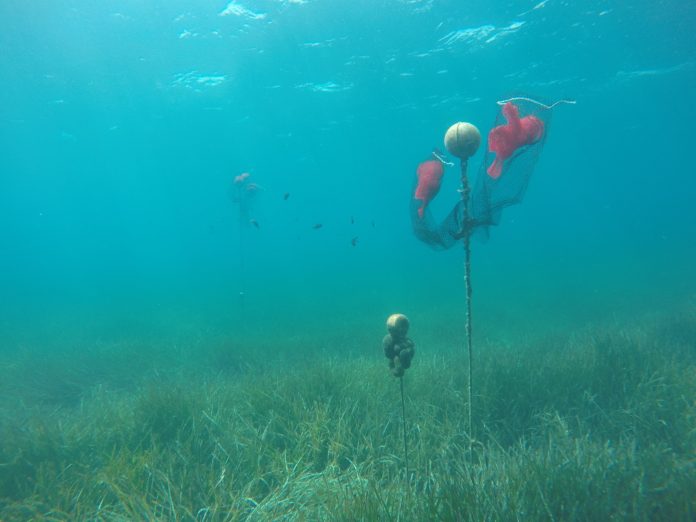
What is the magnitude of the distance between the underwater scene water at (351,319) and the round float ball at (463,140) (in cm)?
21

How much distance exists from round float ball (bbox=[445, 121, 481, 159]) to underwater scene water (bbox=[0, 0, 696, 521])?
214mm

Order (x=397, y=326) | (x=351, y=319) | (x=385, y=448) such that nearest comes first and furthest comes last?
(x=397, y=326) < (x=385, y=448) < (x=351, y=319)

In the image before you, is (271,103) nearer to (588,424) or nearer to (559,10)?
(559,10)

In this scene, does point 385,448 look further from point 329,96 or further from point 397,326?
point 329,96

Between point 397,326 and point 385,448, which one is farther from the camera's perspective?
point 385,448

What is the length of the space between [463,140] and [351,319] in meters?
15.2

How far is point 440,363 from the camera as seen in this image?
24.1 feet

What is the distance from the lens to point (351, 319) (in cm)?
1748

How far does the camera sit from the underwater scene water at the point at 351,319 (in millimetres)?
3188

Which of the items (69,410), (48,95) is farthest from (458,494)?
(48,95)

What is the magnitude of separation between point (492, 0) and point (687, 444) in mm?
16854

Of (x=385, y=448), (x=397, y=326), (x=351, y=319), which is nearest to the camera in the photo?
(x=397, y=326)

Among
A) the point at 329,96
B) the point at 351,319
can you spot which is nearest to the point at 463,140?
the point at 351,319

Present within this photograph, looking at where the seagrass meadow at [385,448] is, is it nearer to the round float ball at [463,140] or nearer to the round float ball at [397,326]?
the round float ball at [397,326]
